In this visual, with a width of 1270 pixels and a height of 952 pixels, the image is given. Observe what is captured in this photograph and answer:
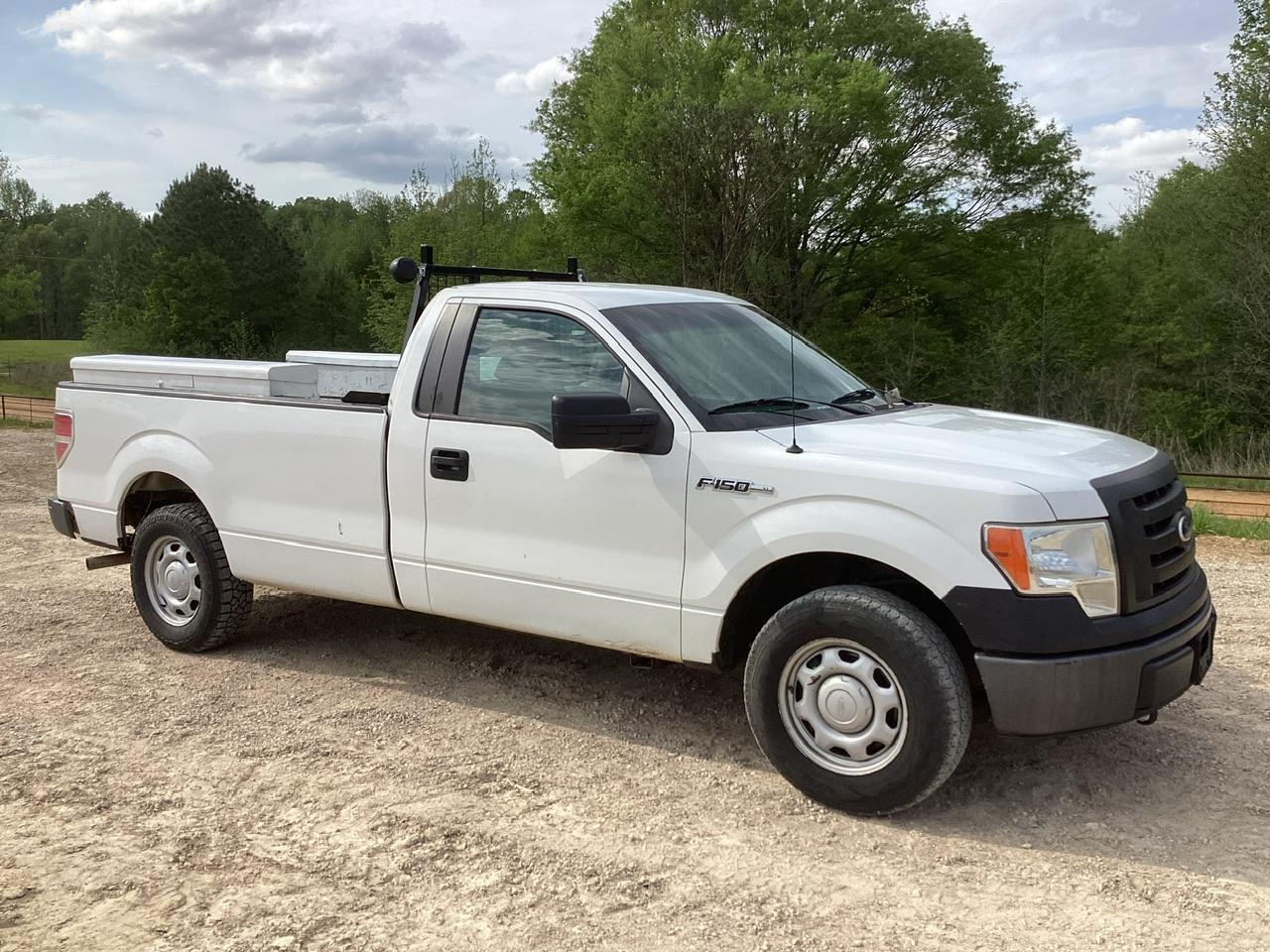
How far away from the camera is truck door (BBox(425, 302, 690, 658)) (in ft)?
14.9

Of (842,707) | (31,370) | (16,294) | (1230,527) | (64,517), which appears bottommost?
(1230,527)

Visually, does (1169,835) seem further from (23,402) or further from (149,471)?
(23,402)

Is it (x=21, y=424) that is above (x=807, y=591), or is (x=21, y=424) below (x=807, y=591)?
below

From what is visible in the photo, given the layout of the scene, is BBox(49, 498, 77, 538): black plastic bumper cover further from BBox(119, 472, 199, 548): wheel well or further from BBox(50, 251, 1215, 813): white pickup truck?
BBox(50, 251, 1215, 813): white pickup truck

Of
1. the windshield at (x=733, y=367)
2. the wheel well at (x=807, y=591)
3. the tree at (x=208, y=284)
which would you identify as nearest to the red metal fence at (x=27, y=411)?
the windshield at (x=733, y=367)

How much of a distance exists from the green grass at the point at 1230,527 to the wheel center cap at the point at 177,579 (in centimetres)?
812

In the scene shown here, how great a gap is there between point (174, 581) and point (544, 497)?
2698 mm

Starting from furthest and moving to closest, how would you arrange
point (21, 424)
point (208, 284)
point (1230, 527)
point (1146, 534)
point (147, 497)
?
point (208, 284)
point (21, 424)
point (1230, 527)
point (147, 497)
point (1146, 534)

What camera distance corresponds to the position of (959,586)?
387cm

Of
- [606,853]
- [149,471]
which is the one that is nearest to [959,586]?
[606,853]

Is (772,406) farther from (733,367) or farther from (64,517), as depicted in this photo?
(64,517)

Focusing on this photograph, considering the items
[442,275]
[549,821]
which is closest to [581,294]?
[442,275]

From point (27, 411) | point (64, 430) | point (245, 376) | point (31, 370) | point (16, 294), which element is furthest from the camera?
point (16, 294)

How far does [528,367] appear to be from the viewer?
199 inches
